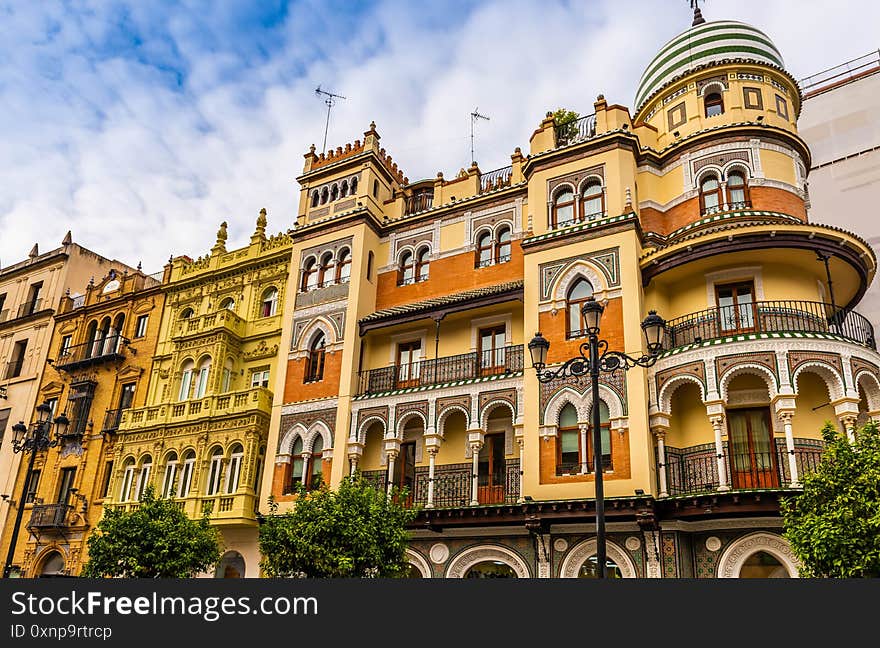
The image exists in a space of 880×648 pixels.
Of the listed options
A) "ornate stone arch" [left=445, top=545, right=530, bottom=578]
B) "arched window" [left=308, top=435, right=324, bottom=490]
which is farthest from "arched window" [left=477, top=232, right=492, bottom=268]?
"ornate stone arch" [left=445, top=545, right=530, bottom=578]

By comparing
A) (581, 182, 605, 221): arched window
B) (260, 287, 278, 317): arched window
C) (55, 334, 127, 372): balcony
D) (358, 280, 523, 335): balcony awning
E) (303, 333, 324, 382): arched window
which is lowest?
(303, 333, 324, 382): arched window

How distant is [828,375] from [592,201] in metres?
8.26

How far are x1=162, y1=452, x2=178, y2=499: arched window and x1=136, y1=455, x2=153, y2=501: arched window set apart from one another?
60cm

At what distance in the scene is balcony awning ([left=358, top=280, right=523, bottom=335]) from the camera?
2220cm

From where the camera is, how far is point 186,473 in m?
26.5

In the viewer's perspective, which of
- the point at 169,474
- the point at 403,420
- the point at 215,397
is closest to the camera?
the point at 403,420

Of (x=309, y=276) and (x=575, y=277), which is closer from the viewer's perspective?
(x=575, y=277)

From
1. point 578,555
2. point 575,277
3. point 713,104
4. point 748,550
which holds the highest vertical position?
point 713,104

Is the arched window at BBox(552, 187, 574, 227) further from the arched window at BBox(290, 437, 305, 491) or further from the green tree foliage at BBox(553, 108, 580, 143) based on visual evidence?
the arched window at BBox(290, 437, 305, 491)

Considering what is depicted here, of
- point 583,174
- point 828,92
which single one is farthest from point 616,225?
point 828,92

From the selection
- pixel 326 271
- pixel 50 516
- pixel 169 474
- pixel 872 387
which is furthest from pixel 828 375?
pixel 50 516

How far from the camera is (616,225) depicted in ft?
68.6

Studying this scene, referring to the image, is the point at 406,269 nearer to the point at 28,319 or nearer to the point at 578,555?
the point at 578,555

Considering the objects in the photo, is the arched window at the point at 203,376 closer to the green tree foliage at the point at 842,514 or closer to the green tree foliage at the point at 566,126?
the green tree foliage at the point at 566,126
